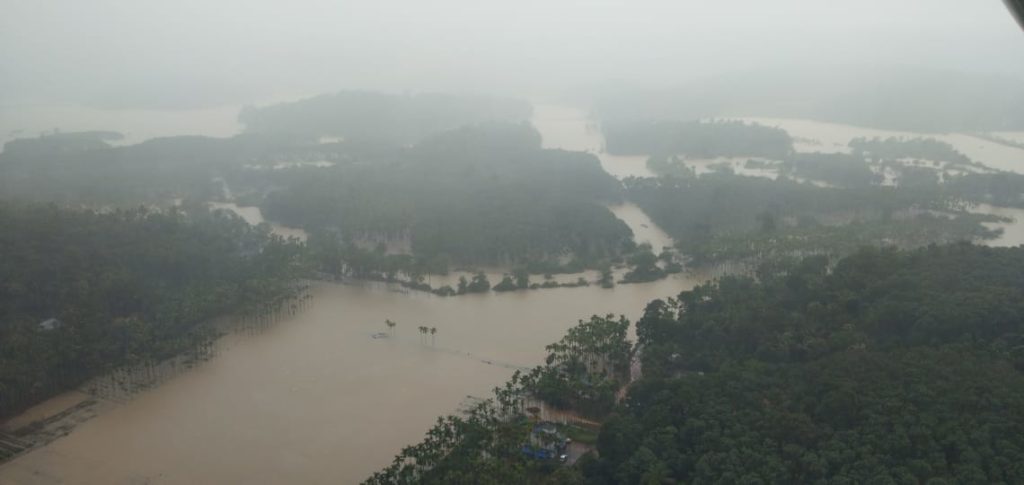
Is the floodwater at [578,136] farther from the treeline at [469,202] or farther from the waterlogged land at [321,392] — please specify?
the waterlogged land at [321,392]

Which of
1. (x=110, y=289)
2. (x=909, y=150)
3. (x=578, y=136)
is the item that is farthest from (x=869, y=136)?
(x=110, y=289)

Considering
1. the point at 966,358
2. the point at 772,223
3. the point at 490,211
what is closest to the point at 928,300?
the point at 966,358

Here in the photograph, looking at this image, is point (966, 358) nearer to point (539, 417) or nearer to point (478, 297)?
point (539, 417)

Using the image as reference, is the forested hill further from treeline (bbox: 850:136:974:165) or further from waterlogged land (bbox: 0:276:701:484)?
treeline (bbox: 850:136:974:165)

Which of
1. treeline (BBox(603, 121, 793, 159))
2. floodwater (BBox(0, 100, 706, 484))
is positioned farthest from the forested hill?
treeline (BBox(603, 121, 793, 159))

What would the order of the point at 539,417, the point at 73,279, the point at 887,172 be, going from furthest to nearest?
the point at 887,172 → the point at 73,279 → the point at 539,417

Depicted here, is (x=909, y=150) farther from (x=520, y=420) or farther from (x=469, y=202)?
(x=520, y=420)

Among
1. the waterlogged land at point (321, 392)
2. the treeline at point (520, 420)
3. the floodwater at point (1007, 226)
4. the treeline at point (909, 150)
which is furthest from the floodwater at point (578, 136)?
the treeline at point (520, 420)
